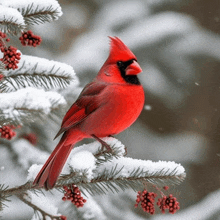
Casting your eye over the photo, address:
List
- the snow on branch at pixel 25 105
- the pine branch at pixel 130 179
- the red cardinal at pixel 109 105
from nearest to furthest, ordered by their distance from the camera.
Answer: the snow on branch at pixel 25 105 < the pine branch at pixel 130 179 < the red cardinal at pixel 109 105

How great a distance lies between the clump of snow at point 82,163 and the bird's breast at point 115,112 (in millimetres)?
189

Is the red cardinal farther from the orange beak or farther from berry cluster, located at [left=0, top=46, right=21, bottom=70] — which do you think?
berry cluster, located at [left=0, top=46, right=21, bottom=70]

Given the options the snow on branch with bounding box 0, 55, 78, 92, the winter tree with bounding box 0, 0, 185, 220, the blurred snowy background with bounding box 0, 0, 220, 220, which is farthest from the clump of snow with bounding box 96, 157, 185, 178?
the blurred snowy background with bounding box 0, 0, 220, 220

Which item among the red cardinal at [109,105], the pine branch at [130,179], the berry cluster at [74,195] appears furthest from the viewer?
the red cardinal at [109,105]

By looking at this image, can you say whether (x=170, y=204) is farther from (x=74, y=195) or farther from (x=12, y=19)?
(x=12, y=19)

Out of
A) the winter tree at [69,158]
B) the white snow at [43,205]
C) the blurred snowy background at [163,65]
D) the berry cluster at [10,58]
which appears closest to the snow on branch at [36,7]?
the winter tree at [69,158]

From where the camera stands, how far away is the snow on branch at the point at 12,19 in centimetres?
138

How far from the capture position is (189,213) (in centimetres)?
282

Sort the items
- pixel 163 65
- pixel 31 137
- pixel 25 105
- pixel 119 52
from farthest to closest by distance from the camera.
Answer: pixel 163 65, pixel 31 137, pixel 119 52, pixel 25 105

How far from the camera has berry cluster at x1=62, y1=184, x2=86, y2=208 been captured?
1328 millimetres

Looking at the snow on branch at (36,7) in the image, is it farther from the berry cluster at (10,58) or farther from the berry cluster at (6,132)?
the berry cluster at (6,132)

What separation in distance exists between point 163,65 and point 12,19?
87.4 inches

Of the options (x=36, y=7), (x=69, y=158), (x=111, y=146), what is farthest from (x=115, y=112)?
(x=36, y=7)

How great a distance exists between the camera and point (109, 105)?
161 cm
